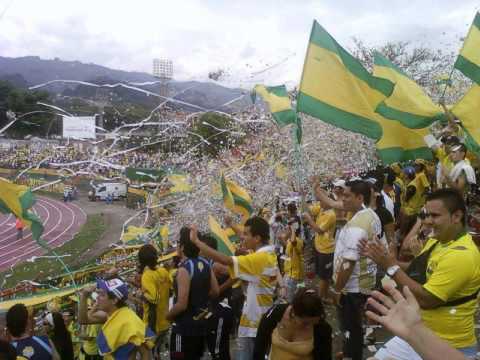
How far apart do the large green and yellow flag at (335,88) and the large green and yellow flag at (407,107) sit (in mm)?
140

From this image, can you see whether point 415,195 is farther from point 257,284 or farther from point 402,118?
point 257,284

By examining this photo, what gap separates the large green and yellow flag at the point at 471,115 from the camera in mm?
4152

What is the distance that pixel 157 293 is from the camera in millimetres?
4078

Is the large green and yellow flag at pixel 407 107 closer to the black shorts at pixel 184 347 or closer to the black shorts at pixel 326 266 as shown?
the black shorts at pixel 326 266

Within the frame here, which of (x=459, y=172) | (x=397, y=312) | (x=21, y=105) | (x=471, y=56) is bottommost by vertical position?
(x=397, y=312)

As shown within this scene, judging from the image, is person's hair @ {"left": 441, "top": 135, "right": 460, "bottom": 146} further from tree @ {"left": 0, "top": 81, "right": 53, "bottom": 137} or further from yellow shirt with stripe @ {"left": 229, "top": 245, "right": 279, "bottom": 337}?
tree @ {"left": 0, "top": 81, "right": 53, "bottom": 137}

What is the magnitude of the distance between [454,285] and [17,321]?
252 cm

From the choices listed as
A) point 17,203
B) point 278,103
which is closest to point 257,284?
point 17,203

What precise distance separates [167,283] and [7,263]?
59.9 feet

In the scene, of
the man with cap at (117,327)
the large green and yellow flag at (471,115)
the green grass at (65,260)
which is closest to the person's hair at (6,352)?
the man with cap at (117,327)

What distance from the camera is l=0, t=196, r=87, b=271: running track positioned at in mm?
21422

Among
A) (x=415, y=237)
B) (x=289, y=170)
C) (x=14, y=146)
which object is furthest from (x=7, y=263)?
(x=415, y=237)

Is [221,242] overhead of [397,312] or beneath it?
beneath

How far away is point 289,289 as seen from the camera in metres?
5.54
